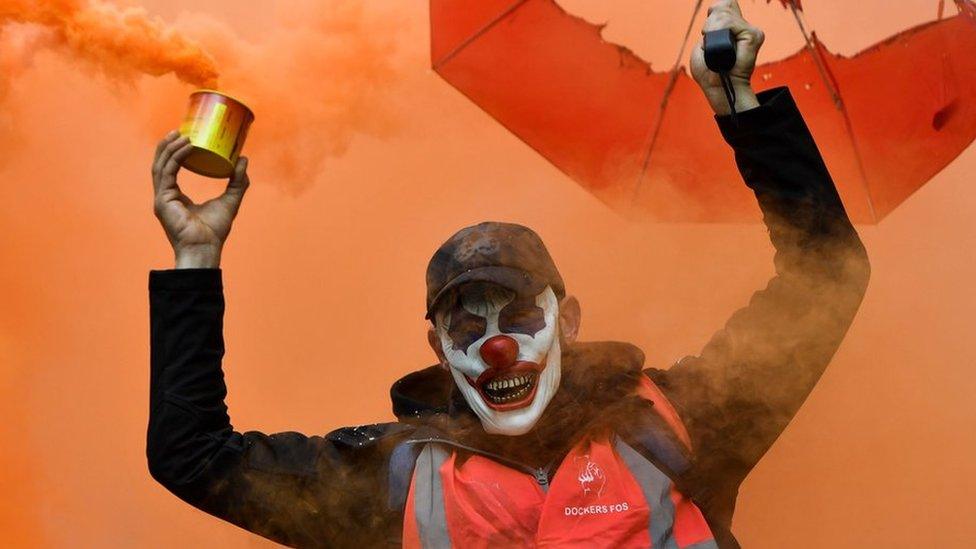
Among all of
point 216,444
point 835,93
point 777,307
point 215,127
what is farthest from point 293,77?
point 777,307

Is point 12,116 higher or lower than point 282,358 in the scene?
higher

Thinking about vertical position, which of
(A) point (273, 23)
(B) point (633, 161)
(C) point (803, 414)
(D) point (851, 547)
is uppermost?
(A) point (273, 23)

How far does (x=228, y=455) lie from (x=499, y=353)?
62 centimetres

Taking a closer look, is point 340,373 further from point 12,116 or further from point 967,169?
point 967,169

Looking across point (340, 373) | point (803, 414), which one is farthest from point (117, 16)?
point (803, 414)

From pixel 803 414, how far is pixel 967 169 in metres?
0.87

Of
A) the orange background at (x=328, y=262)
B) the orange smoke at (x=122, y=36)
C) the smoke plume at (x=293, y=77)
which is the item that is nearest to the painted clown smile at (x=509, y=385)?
the orange background at (x=328, y=262)

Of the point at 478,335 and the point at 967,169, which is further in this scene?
the point at 967,169

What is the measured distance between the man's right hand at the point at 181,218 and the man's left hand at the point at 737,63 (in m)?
1.11

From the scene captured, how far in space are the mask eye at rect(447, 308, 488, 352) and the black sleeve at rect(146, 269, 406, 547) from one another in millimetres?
236

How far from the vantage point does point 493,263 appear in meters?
2.74

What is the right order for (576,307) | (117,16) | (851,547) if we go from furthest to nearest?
(851,547) → (117,16) → (576,307)

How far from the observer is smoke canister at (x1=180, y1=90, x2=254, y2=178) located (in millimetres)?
2750

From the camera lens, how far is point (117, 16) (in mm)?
3260
